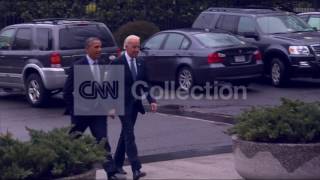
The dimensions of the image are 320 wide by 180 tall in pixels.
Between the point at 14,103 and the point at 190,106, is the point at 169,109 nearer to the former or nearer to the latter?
the point at 190,106

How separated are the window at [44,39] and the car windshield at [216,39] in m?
3.83

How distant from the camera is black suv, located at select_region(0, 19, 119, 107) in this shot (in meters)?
18.1

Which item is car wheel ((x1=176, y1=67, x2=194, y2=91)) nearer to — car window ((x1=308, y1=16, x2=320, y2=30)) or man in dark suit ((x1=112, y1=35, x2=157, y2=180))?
car window ((x1=308, y1=16, x2=320, y2=30))

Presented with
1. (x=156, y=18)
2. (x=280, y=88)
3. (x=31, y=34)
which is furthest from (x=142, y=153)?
(x=156, y=18)

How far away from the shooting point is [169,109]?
17891mm

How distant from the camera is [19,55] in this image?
19.0 m

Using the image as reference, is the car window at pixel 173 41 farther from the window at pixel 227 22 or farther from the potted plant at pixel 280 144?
the potted plant at pixel 280 144

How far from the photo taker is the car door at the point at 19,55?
1892 centimetres

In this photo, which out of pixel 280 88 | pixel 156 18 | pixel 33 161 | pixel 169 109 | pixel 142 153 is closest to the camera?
pixel 33 161

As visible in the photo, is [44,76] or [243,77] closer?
[44,76]

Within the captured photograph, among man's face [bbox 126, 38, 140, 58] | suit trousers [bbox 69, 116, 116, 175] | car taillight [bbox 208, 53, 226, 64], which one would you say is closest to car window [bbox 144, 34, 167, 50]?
car taillight [bbox 208, 53, 226, 64]

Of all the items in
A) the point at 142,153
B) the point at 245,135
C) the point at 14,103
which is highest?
the point at 245,135

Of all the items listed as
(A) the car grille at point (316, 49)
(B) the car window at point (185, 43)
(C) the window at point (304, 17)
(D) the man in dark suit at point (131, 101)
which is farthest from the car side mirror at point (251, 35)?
(D) the man in dark suit at point (131, 101)

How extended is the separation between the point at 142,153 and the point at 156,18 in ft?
58.8
